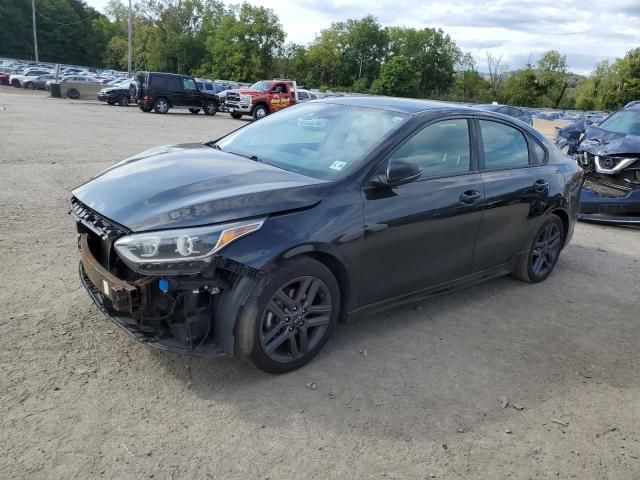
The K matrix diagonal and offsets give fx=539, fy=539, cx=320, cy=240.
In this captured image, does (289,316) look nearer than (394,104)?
Yes

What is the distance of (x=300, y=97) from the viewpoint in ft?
97.8

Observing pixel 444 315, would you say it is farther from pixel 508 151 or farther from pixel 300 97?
pixel 300 97

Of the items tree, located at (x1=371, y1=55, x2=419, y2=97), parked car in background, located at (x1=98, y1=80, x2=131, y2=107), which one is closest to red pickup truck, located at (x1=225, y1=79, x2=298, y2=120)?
parked car in background, located at (x1=98, y1=80, x2=131, y2=107)

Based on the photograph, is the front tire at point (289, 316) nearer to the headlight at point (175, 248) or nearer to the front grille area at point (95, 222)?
the headlight at point (175, 248)

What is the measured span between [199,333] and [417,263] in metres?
1.70

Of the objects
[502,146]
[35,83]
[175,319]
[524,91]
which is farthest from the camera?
[524,91]

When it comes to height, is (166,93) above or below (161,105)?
above

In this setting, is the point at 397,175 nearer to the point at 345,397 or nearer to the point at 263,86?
the point at 345,397

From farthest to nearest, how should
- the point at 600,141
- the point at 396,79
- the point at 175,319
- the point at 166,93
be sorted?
the point at 396,79 → the point at 166,93 → the point at 600,141 → the point at 175,319

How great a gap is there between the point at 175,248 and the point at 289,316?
0.83 metres

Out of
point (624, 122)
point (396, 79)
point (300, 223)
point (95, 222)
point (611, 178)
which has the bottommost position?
point (611, 178)

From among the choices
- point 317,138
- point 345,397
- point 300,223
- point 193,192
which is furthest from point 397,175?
point 345,397

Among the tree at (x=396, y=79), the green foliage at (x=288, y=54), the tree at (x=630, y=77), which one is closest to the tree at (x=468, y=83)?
the green foliage at (x=288, y=54)

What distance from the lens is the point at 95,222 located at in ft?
10.8
